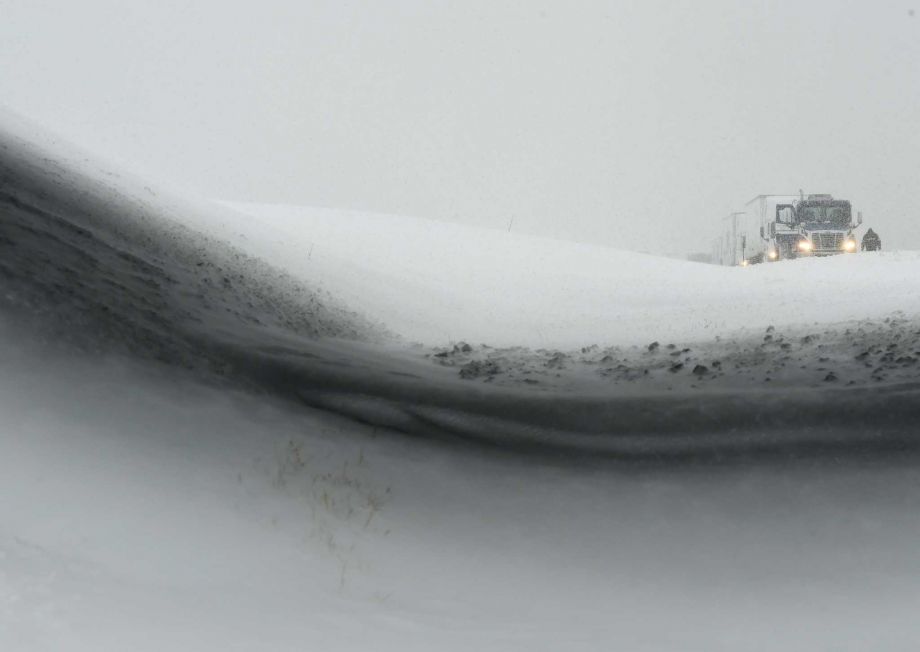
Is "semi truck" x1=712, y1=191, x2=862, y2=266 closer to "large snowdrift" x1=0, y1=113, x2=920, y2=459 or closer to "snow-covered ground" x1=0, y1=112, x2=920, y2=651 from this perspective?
"large snowdrift" x1=0, y1=113, x2=920, y2=459

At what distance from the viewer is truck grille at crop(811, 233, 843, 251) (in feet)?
79.4

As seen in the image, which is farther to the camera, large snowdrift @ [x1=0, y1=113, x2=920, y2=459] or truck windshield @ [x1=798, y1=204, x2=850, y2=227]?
truck windshield @ [x1=798, y1=204, x2=850, y2=227]

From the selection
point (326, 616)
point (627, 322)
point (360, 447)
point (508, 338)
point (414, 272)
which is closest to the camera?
point (326, 616)

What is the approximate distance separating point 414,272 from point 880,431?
465 inches

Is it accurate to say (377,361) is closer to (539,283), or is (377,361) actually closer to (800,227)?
(539,283)

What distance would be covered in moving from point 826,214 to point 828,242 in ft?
2.56

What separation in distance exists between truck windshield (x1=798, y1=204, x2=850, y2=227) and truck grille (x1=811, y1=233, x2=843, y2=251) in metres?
0.31

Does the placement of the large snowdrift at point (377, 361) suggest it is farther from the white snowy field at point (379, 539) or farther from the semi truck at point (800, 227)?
the semi truck at point (800, 227)

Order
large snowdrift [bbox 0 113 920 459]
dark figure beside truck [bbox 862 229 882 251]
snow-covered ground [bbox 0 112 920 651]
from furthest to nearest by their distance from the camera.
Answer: dark figure beside truck [bbox 862 229 882 251] < large snowdrift [bbox 0 113 920 459] < snow-covered ground [bbox 0 112 920 651]

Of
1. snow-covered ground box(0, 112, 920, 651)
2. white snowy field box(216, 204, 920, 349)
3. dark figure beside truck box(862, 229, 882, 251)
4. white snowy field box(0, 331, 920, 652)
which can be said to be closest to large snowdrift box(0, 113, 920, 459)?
snow-covered ground box(0, 112, 920, 651)

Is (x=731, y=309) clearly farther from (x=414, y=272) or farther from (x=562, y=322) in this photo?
(x=414, y=272)

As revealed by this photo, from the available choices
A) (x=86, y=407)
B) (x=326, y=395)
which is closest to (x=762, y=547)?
(x=326, y=395)

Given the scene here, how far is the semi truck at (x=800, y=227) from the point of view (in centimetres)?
2430

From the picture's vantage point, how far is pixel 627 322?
1272cm
